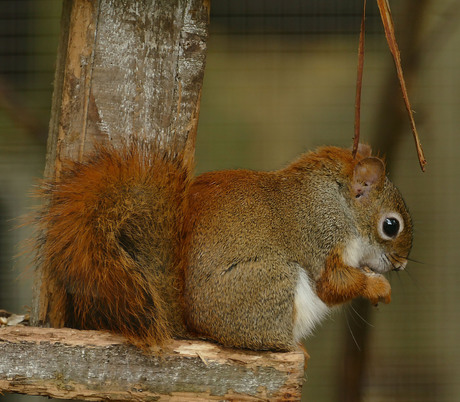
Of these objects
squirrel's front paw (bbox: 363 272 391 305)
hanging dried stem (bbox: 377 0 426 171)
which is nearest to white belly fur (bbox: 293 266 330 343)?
squirrel's front paw (bbox: 363 272 391 305)

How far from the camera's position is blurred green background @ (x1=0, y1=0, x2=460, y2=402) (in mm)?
2625

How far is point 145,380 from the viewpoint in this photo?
1.26 metres

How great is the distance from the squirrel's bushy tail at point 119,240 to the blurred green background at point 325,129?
1.23m

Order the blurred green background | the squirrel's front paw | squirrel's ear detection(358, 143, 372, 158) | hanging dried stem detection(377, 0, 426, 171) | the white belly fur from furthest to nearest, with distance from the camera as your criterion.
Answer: the blurred green background, squirrel's ear detection(358, 143, 372, 158), the squirrel's front paw, the white belly fur, hanging dried stem detection(377, 0, 426, 171)

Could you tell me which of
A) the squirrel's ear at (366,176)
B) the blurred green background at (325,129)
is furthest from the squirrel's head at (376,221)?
the blurred green background at (325,129)

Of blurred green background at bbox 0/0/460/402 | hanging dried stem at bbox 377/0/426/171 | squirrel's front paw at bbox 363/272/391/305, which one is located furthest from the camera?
blurred green background at bbox 0/0/460/402

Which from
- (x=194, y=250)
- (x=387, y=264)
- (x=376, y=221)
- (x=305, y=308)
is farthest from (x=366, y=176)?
(x=194, y=250)

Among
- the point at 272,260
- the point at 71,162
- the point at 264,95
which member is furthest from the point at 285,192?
→ the point at 264,95

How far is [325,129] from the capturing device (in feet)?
9.33

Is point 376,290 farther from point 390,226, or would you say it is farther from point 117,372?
point 117,372

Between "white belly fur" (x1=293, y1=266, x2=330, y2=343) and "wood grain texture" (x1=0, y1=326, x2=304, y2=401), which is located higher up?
"white belly fur" (x1=293, y1=266, x2=330, y2=343)

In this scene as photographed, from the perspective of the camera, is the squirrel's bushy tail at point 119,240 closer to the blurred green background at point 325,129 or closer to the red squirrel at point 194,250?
the red squirrel at point 194,250

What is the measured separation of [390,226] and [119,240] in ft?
2.30

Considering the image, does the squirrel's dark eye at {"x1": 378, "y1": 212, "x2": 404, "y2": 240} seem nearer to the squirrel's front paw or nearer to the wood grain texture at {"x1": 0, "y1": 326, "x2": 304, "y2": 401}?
the squirrel's front paw
